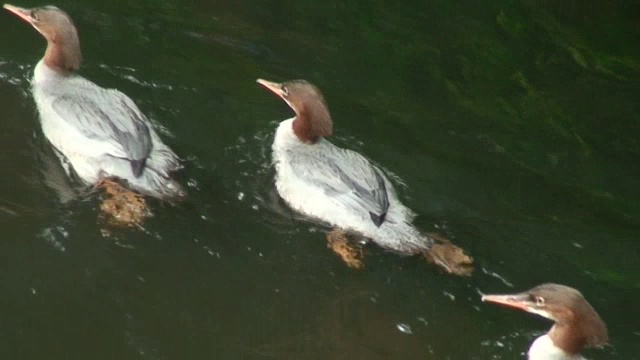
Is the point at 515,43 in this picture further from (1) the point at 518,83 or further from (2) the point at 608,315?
(2) the point at 608,315

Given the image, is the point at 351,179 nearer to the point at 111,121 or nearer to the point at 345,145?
the point at 345,145

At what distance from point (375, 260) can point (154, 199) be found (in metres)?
1.72

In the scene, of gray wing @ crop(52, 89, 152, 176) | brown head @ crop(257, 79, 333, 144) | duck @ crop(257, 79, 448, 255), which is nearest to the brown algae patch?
gray wing @ crop(52, 89, 152, 176)

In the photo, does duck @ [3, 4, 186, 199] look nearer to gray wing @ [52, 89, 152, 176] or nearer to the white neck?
gray wing @ [52, 89, 152, 176]

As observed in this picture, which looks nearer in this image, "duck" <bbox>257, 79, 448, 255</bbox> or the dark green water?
the dark green water

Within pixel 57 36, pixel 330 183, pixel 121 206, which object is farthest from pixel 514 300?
pixel 57 36

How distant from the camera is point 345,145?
8078 millimetres

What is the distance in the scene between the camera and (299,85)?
24.6ft

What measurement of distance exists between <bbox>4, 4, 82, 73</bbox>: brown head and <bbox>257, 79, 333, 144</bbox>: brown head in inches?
60.1

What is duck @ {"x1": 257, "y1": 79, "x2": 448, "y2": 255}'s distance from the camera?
22.5ft

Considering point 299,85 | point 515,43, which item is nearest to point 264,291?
point 299,85

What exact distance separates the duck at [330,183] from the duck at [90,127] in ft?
2.98

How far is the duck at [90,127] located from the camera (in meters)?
6.79

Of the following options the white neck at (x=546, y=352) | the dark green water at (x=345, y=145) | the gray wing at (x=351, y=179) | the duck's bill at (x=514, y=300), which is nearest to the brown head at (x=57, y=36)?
the dark green water at (x=345, y=145)
